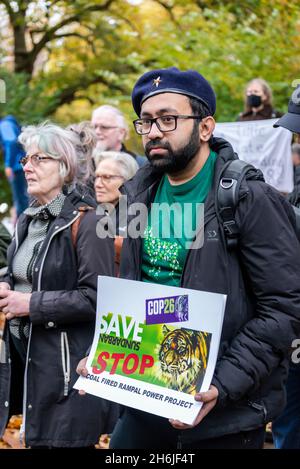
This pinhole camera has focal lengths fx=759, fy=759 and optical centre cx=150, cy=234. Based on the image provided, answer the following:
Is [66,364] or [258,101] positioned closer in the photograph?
[66,364]

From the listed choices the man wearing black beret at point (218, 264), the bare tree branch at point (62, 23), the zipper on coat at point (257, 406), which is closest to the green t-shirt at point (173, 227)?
the man wearing black beret at point (218, 264)

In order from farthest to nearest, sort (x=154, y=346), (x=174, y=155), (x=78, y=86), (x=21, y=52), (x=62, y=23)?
(x=21, y=52)
(x=78, y=86)
(x=62, y=23)
(x=174, y=155)
(x=154, y=346)

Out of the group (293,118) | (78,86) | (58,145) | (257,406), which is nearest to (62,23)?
(78,86)

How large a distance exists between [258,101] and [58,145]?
3988mm

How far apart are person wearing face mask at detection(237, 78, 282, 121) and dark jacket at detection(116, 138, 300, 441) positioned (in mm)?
4882

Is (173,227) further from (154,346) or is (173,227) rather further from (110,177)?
(110,177)

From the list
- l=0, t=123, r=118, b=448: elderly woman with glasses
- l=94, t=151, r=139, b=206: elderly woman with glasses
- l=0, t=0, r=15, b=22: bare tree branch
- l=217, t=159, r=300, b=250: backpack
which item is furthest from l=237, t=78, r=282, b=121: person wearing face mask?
l=0, t=0, r=15, b=22: bare tree branch

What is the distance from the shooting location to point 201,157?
2.98 meters

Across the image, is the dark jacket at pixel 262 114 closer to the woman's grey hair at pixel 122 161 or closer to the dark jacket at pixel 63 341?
the woman's grey hair at pixel 122 161

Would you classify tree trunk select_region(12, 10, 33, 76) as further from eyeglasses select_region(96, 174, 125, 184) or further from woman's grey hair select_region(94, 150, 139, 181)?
eyeglasses select_region(96, 174, 125, 184)

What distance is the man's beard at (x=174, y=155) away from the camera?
2900 mm

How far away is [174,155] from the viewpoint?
2900 mm

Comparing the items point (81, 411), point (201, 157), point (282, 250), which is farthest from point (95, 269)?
point (282, 250)

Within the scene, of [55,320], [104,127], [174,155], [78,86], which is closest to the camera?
[174,155]
